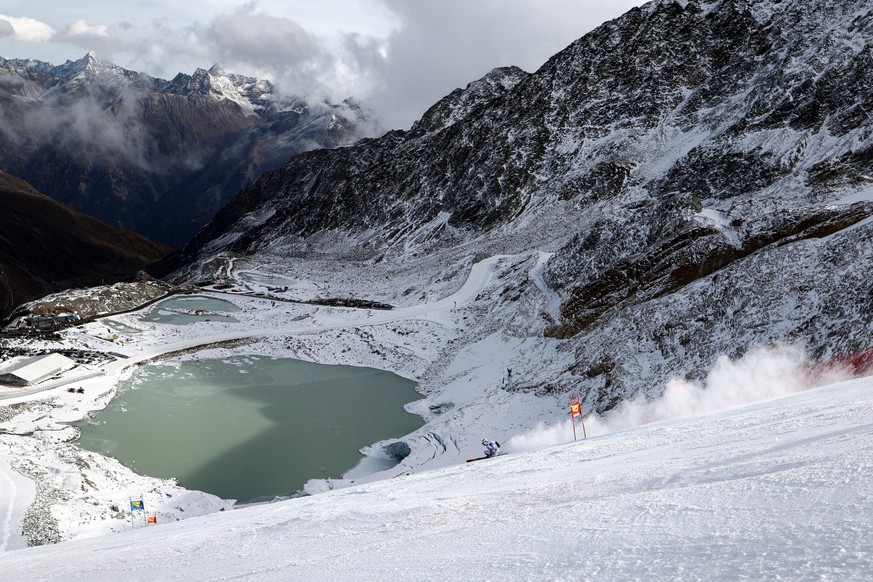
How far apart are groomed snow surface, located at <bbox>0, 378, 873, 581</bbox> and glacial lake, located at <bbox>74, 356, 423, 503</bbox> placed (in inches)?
682

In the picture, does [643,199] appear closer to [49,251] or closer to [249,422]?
[249,422]

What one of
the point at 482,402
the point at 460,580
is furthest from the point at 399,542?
the point at 482,402

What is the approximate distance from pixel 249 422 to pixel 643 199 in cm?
5491

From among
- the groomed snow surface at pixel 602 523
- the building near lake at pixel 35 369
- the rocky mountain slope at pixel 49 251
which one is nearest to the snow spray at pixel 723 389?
the groomed snow surface at pixel 602 523

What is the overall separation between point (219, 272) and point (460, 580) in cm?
9628

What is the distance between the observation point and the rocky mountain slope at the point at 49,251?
5335 inches

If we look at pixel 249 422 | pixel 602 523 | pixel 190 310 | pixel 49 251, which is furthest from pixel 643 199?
pixel 49 251

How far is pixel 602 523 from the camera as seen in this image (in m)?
7.45

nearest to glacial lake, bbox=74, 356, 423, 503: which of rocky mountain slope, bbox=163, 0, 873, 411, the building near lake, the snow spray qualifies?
the building near lake

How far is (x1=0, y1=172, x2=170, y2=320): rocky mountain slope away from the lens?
445 feet

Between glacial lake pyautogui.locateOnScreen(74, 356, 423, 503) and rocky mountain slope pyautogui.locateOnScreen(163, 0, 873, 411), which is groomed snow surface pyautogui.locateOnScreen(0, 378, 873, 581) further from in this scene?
glacial lake pyautogui.locateOnScreen(74, 356, 423, 503)

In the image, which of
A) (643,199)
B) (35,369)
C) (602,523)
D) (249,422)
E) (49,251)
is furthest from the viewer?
(49,251)

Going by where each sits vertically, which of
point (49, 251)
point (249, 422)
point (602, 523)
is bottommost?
point (602, 523)

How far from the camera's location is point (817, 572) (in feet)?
16.0
